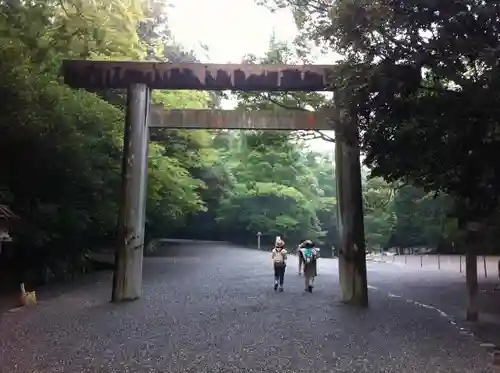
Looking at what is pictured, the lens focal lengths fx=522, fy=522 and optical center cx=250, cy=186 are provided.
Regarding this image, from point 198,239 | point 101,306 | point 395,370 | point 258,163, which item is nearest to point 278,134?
point 101,306

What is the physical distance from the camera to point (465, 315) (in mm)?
10445

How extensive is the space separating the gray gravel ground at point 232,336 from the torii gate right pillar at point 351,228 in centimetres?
49

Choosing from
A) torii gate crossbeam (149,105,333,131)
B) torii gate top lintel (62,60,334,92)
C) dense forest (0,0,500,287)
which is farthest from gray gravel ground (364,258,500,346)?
torii gate top lintel (62,60,334,92)

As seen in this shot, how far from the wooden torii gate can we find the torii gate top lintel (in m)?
0.02

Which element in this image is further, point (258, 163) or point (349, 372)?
point (258, 163)

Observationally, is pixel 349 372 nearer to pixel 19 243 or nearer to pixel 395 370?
pixel 395 370

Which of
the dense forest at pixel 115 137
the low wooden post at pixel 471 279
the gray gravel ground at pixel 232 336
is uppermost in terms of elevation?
the dense forest at pixel 115 137

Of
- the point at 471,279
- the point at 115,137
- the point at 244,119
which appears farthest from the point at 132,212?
the point at 471,279

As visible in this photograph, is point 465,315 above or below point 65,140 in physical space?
below

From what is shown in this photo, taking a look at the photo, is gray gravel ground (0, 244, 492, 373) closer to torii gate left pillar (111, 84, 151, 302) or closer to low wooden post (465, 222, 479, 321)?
torii gate left pillar (111, 84, 151, 302)

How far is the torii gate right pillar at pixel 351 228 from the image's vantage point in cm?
1100

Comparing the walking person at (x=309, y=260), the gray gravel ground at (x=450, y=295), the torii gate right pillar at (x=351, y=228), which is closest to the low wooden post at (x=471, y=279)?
the gray gravel ground at (x=450, y=295)

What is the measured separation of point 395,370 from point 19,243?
461 inches

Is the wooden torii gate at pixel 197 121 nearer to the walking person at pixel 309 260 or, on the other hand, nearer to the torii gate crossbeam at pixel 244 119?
the torii gate crossbeam at pixel 244 119
